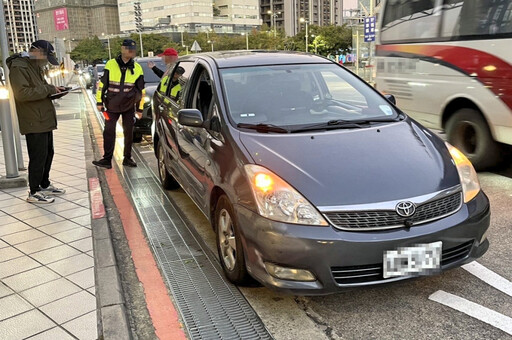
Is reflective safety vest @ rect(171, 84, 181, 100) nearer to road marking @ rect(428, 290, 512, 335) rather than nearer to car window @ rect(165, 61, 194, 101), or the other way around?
car window @ rect(165, 61, 194, 101)

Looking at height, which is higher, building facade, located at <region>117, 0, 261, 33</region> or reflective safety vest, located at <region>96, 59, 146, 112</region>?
building facade, located at <region>117, 0, 261, 33</region>

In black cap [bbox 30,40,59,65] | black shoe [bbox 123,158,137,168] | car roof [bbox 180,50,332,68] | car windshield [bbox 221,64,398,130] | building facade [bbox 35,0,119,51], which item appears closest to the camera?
car windshield [bbox 221,64,398,130]

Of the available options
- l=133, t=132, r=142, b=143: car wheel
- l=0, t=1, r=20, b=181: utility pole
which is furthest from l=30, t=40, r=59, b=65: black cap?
l=133, t=132, r=142, b=143: car wheel

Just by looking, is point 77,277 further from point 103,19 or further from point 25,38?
point 103,19

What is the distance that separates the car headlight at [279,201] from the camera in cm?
285

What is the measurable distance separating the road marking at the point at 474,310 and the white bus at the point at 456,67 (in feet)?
11.5

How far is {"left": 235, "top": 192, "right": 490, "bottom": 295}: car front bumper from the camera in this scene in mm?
2766

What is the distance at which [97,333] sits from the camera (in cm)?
286

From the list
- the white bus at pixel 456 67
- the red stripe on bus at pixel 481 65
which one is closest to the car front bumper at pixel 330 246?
the red stripe on bus at pixel 481 65

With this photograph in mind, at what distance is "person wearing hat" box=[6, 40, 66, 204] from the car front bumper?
10.7 feet

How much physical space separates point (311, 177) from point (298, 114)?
1.06 meters

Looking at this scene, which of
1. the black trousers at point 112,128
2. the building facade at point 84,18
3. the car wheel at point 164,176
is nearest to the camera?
the car wheel at point 164,176

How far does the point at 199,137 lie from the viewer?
13.7 feet

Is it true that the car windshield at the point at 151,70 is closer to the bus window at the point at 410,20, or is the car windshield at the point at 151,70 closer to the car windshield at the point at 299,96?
the bus window at the point at 410,20
